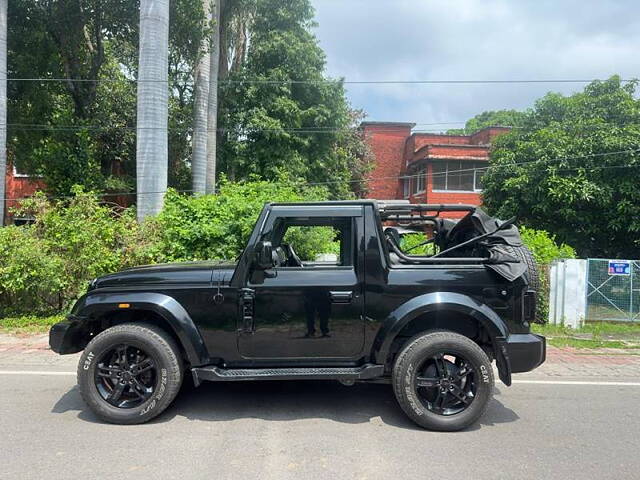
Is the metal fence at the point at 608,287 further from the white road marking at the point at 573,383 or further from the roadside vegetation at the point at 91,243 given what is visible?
the roadside vegetation at the point at 91,243

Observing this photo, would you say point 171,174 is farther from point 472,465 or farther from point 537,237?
point 472,465

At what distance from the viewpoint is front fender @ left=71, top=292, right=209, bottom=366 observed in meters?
4.20

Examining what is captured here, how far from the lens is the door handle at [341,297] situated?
424 centimetres

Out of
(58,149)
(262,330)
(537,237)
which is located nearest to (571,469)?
(262,330)

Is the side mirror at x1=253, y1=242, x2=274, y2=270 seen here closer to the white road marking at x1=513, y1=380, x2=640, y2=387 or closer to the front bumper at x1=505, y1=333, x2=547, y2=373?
the front bumper at x1=505, y1=333, x2=547, y2=373

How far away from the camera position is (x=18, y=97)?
16.1 metres

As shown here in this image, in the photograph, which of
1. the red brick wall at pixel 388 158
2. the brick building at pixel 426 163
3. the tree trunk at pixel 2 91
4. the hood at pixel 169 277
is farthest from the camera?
the red brick wall at pixel 388 158

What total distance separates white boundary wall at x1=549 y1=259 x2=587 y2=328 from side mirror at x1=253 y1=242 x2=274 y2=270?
7513 mm

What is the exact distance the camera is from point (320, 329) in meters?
4.25

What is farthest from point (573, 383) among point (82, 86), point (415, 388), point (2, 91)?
point (82, 86)

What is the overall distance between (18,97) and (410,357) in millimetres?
17131

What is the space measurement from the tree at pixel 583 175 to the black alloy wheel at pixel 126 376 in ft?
41.2

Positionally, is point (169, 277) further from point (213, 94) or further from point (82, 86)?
point (82, 86)

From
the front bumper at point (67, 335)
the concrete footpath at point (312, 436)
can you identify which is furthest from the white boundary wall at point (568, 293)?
the front bumper at point (67, 335)
